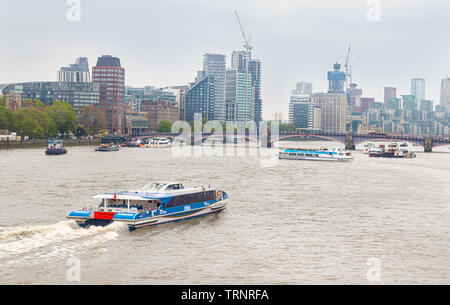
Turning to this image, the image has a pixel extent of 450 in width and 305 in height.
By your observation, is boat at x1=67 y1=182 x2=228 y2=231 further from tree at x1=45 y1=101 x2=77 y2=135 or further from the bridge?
tree at x1=45 y1=101 x2=77 y2=135

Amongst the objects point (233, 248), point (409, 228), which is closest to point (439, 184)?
point (409, 228)

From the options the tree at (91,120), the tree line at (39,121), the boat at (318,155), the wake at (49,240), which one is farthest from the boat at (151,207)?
the tree at (91,120)

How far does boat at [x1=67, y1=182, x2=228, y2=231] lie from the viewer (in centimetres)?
2859

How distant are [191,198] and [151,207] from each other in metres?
3.02

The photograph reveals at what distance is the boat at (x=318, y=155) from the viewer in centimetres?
9769

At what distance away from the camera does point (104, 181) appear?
52.8m

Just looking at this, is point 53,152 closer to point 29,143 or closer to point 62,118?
point 29,143

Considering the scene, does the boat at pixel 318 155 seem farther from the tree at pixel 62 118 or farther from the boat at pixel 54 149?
the tree at pixel 62 118

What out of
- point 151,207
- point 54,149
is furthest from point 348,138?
point 151,207

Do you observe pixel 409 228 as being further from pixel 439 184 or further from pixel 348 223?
pixel 439 184

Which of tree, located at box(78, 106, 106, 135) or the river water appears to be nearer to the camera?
the river water

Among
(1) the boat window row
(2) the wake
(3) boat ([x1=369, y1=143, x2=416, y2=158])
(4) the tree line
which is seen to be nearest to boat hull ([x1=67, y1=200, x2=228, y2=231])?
(2) the wake

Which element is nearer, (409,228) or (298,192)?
(409,228)
